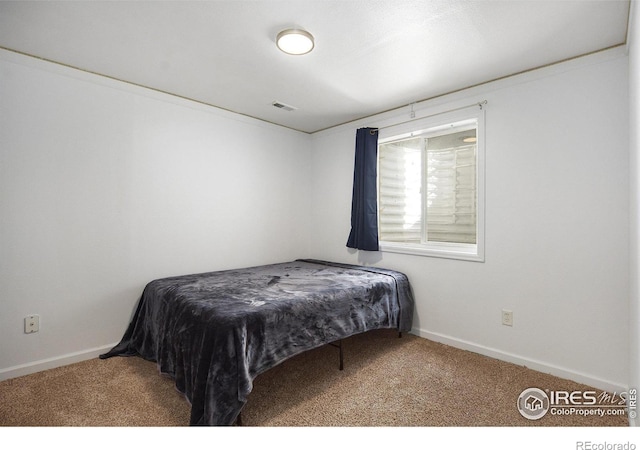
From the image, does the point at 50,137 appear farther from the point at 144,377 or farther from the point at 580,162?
the point at 580,162

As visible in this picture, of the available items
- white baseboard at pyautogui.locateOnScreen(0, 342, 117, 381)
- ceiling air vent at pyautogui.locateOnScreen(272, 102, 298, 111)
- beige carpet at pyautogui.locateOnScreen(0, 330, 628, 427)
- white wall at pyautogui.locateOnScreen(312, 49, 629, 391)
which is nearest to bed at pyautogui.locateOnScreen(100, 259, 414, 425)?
white baseboard at pyautogui.locateOnScreen(0, 342, 117, 381)

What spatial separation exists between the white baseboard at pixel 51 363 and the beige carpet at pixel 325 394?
0.22ft

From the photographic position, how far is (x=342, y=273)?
311 cm

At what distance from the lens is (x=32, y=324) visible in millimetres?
2328

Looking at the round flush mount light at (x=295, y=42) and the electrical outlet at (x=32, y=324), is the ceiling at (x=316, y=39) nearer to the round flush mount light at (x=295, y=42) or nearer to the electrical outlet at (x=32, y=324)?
the round flush mount light at (x=295, y=42)

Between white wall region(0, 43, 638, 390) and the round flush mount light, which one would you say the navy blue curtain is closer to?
white wall region(0, 43, 638, 390)

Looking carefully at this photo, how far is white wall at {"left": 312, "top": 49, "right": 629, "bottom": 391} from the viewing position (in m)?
2.12

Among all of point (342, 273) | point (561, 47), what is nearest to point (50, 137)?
point (342, 273)

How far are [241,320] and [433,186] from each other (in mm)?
2311

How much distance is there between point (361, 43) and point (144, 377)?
9.04 ft

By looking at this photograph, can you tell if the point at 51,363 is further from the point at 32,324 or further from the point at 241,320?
the point at 241,320

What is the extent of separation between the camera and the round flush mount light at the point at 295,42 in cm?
199

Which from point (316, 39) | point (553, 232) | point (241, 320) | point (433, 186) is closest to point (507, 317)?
point (553, 232)
